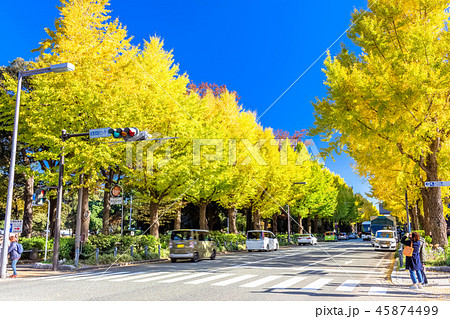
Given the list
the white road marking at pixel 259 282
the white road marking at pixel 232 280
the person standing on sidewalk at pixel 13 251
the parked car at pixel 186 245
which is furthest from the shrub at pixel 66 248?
the white road marking at pixel 259 282

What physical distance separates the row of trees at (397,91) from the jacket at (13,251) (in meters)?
14.6

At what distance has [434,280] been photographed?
37.6 feet

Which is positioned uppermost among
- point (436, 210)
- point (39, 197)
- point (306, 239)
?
point (39, 197)

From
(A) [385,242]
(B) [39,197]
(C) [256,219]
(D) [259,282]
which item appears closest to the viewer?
(D) [259,282]

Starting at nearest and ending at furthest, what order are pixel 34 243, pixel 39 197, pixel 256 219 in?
pixel 39 197 < pixel 34 243 < pixel 256 219

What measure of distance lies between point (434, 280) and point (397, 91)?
24.7 feet

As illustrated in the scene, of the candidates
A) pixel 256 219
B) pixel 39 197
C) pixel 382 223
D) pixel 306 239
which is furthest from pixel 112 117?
pixel 382 223

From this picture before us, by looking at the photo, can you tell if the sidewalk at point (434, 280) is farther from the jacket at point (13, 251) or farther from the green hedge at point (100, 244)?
the jacket at point (13, 251)

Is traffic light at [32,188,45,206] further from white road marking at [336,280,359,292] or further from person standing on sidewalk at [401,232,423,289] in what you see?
person standing on sidewalk at [401,232,423,289]

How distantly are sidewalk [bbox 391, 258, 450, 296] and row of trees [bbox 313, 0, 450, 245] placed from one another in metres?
3.40

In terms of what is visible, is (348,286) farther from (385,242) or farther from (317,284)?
(385,242)

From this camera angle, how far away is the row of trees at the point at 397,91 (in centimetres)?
1452
